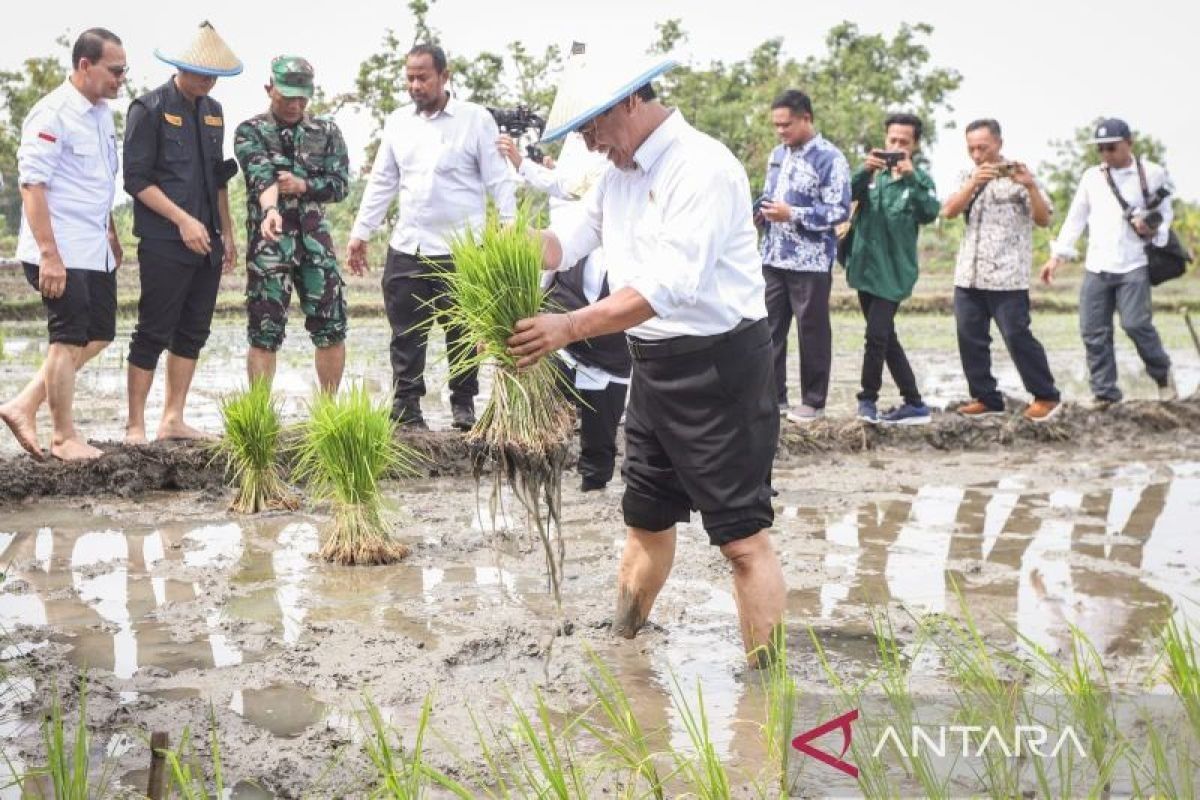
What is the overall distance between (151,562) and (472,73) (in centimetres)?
1483

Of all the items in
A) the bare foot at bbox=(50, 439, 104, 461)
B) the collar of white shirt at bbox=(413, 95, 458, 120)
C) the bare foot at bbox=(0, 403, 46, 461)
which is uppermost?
the collar of white shirt at bbox=(413, 95, 458, 120)

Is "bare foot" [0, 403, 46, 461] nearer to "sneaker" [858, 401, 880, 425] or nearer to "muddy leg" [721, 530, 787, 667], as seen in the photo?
"muddy leg" [721, 530, 787, 667]

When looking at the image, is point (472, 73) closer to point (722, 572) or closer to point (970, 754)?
point (722, 572)

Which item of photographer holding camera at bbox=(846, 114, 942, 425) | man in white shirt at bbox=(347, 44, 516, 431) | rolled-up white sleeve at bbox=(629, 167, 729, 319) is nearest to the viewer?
rolled-up white sleeve at bbox=(629, 167, 729, 319)

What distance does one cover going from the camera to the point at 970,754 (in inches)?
136

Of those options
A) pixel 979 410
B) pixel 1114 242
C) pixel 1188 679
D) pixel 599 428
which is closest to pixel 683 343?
pixel 1188 679

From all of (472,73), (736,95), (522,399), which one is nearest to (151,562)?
(522,399)

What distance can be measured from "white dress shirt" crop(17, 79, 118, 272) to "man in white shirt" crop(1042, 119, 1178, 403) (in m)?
5.74

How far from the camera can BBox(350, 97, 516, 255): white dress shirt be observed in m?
7.52

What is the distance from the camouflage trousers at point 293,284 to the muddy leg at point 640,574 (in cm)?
335

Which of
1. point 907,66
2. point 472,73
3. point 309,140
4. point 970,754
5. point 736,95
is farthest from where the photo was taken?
point 907,66

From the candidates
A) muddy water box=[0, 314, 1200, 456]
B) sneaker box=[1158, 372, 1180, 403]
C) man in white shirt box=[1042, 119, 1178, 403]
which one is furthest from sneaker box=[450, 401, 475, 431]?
sneaker box=[1158, 372, 1180, 403]

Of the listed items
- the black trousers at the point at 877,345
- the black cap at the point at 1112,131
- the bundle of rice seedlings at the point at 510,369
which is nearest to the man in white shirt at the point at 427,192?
the black trousers at the point at 877,345

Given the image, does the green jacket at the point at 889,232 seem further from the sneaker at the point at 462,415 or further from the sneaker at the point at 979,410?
the sneaker at the point at 462,415
